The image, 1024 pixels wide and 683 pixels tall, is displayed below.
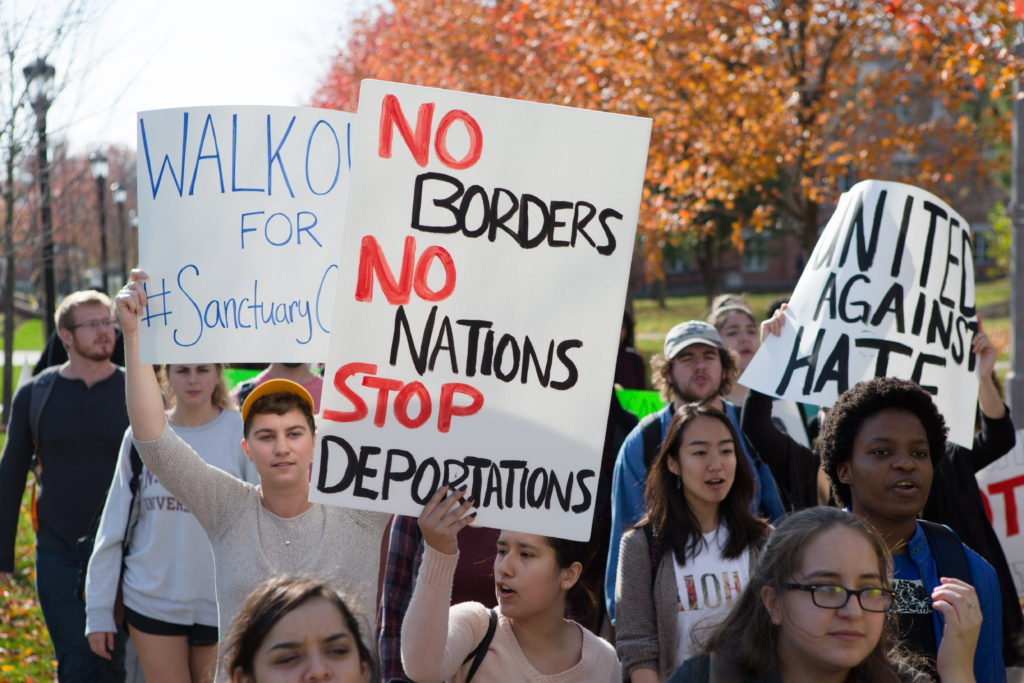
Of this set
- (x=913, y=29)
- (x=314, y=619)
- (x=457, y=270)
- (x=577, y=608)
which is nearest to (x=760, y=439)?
(x=577, y=608)

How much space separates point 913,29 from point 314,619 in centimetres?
988

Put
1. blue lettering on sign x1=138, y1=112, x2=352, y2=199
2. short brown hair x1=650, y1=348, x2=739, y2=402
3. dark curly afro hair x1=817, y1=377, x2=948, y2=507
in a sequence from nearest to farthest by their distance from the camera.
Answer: dark curly afro hair x1=817, y1=377, x2=948, y2=507 < blue lettering on sign x1=138, y1=112, x2=352, y2=199 < short brown hair x1=650, y1=348, x2=739, y2=402

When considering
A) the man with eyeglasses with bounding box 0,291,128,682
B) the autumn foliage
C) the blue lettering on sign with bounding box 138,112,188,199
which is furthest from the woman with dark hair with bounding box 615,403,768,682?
the autumn foliage

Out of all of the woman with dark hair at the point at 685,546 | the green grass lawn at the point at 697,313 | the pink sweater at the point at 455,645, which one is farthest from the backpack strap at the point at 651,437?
the green grass lawn at the point at 697,313

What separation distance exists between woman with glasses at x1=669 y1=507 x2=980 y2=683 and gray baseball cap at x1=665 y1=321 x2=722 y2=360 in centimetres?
262

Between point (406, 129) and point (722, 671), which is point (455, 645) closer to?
point (722, 671)

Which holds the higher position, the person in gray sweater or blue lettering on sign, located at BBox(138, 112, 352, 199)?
blue lettering on sign, located at BBox(138, 112, 352, 199)

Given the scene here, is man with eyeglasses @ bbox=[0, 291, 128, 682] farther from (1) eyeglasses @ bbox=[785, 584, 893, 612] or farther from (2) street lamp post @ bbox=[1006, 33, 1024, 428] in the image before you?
(2) street lamp post @ bbox=[1006, 33, 1024, 428]

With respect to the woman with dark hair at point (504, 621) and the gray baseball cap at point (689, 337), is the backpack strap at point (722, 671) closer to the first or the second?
the woman with dark hair at point (504, 621)

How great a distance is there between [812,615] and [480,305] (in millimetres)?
1276

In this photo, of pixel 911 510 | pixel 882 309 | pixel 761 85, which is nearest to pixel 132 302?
pixel 911 510

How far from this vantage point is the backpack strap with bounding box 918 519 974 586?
3199mm

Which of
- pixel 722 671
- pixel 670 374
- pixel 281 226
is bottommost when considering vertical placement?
pixel 722 671

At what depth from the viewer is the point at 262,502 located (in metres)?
3.87
